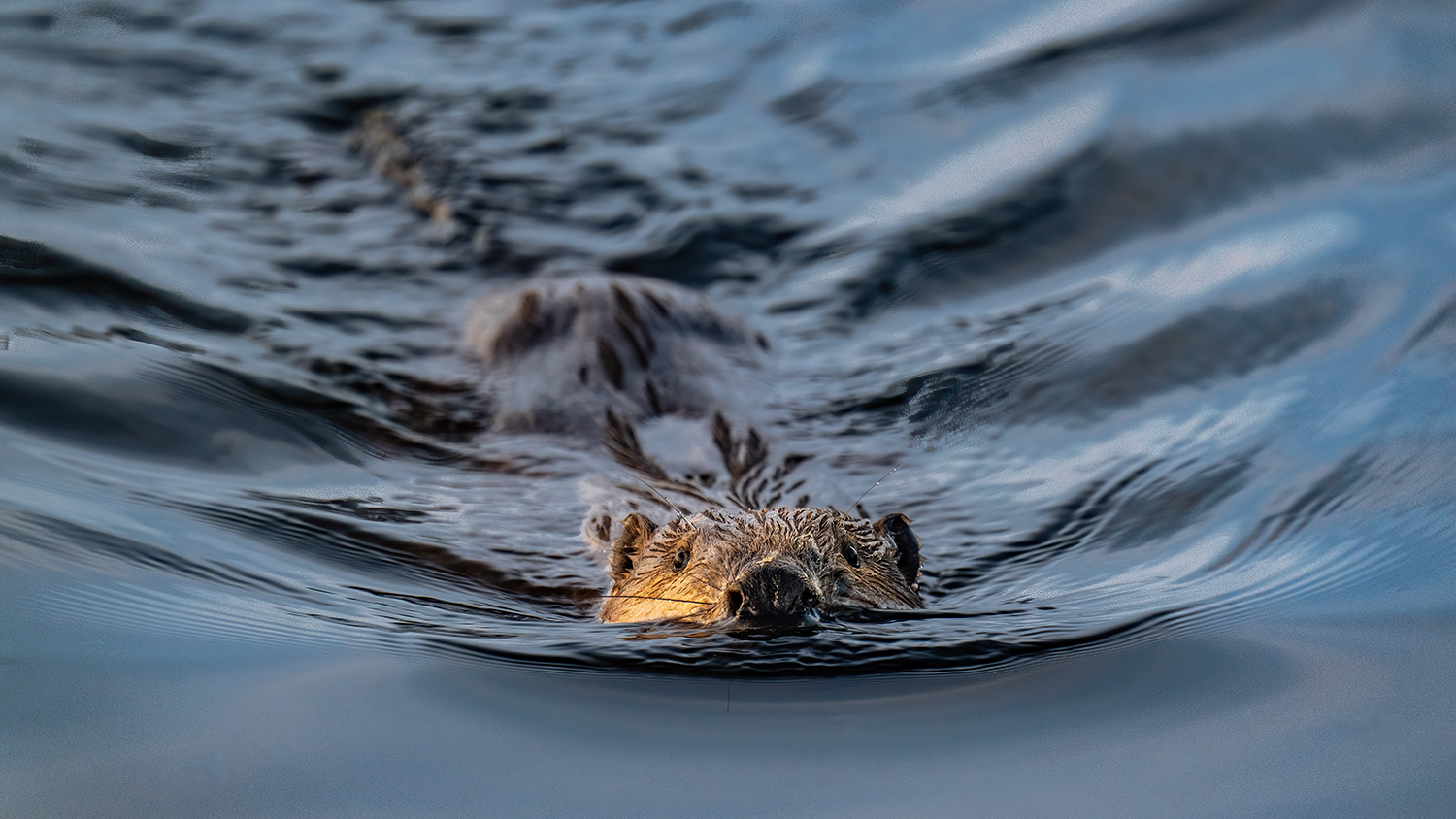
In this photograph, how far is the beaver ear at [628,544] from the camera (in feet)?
14.8

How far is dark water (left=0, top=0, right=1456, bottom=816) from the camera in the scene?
2973 mm

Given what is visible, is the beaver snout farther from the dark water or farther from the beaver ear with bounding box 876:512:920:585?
the beaver ear with bounding box 876:512:920:585

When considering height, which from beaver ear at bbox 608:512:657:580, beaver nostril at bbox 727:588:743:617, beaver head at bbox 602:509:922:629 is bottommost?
beaver nostril at bbox 727:588:743:617

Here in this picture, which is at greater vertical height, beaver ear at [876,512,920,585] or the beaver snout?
beaver ear at [876,512,920,585]

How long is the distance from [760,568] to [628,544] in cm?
116

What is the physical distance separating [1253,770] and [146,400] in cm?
395

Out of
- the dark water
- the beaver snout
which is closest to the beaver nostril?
the beaver snout

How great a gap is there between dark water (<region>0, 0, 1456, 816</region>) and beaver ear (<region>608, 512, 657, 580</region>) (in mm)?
195

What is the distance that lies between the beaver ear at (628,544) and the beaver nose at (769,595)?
3.49 ft

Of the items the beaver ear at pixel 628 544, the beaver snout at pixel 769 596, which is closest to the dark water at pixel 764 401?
the beaver snout at pixel 769 596

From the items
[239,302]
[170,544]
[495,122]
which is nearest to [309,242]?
[239,302]

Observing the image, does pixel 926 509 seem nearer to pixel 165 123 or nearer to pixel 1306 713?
pixel 1306 713

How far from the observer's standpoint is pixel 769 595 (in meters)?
3.44

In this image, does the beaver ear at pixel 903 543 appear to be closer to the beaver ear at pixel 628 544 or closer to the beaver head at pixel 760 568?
the beaver head at pixel 760 568
